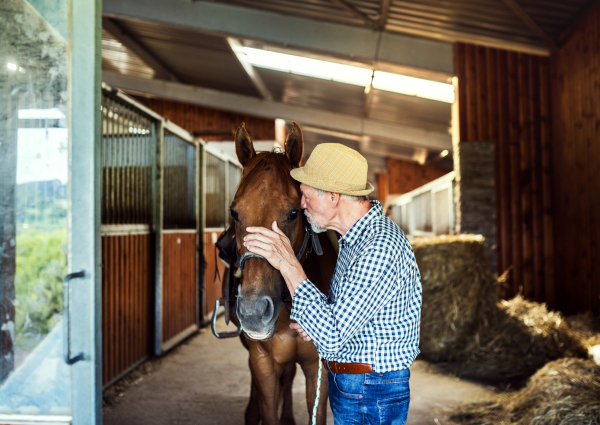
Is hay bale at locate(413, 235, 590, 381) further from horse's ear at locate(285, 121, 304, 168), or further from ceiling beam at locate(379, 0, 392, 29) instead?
horse's ear at locate(285, 121, 304, 168)

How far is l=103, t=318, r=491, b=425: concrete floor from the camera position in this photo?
3340mm

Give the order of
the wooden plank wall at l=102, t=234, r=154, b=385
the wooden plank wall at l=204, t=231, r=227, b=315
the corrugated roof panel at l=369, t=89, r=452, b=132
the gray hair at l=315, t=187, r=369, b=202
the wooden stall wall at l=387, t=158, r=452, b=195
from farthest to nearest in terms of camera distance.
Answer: the wooden stall wall at l=387, t=158, r=452, b=195 < the corrugated roof panel at l=369, t=89, r=452, b=132 < the wooden plank wall at l=204, t=231, r=227, b=315 < the wooden plank wall at l=102, t=234, r=154, b=385 < the gray hair at l=315, t=187, r=369, b=202

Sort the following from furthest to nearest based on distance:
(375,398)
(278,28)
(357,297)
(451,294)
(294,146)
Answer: (278,28), (451,294), (294,146), (375,398), (357,297)

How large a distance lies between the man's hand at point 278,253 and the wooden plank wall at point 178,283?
12.2ft

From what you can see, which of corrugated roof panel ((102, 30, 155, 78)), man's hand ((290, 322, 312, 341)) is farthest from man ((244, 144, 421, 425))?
corrugated roof panel ((102, 30, 155, 78))

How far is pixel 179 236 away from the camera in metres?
5.59

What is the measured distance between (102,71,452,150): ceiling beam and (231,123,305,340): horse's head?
9.66 m

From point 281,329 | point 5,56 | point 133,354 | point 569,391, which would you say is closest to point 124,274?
point 133,354

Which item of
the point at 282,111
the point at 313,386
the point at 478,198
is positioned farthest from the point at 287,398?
the point at 282,111

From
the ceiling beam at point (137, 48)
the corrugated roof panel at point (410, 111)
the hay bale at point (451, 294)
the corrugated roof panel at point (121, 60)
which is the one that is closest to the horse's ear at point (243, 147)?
the hay bale at point (451, 294)

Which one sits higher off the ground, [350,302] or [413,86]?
[413,86]

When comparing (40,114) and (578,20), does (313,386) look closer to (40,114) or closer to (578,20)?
(40,114)

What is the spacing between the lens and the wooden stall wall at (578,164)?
16.4 ft

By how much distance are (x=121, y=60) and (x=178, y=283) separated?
23.1 feet
